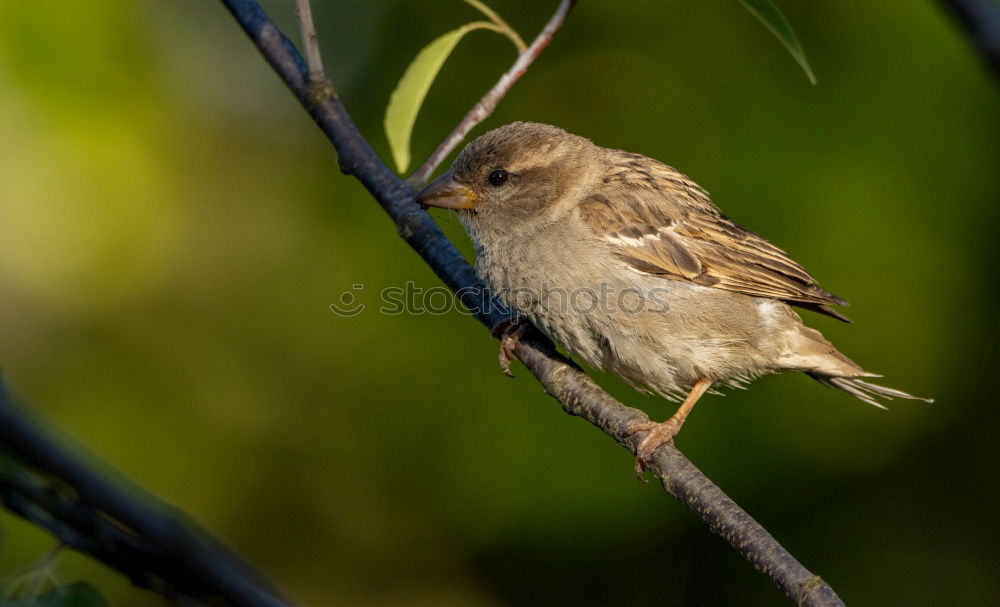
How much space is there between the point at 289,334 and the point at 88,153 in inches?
45.0

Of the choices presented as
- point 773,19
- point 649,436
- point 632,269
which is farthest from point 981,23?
point 632,269

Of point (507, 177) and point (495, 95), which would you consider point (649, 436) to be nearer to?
point (495, 95)

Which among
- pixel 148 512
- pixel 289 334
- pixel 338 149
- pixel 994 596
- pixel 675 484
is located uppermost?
pixel 148 512

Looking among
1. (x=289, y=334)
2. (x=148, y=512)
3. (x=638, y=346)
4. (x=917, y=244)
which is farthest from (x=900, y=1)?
(x=148, y=512)

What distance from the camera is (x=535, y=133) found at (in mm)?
4094

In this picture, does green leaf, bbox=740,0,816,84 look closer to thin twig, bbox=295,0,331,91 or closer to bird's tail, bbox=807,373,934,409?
thin twig, bbox=295,0,331,91

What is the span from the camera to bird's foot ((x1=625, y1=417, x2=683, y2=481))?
271 centimetres

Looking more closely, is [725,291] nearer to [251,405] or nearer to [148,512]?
[251,405]

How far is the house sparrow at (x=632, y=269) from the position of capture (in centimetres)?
371

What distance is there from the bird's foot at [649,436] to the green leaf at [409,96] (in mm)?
997

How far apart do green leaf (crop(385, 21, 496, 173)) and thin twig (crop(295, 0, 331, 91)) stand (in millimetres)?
259

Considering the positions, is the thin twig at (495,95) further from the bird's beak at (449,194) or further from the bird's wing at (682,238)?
the bird's wing at (682,238)

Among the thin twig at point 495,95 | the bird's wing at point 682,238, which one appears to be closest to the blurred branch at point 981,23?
the thin twig at point 495,95

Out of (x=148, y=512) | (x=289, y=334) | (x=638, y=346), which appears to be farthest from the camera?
(x=289, y=334)
